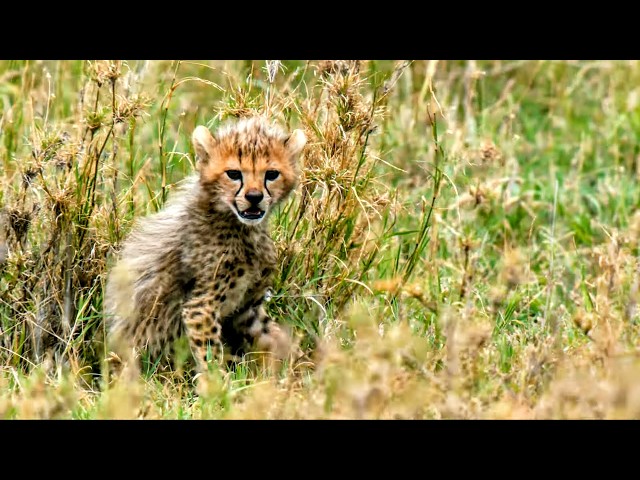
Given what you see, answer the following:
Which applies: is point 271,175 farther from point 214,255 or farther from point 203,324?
point 203,324

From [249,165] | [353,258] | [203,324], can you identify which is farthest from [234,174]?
[353,258]

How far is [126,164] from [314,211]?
92cm

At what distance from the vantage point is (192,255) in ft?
13.4

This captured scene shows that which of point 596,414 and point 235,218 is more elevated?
point 235,218

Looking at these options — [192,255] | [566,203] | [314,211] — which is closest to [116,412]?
[192,255]

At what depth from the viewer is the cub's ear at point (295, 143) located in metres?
4.02

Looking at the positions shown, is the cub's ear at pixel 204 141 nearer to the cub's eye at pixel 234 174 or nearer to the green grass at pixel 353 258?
the cub's eye at pixel 234 174

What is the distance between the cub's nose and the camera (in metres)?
3.86

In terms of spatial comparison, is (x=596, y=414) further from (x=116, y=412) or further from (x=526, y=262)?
(x=526, y=262)

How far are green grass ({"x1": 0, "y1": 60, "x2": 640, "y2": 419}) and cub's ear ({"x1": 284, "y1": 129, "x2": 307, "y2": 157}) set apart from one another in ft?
0.61

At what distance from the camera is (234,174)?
3.94 m

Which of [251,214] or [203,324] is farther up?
[251,214]

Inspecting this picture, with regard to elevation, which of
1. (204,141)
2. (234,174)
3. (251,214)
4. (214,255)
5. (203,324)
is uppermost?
(204,141)

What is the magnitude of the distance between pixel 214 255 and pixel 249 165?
0.38 m
